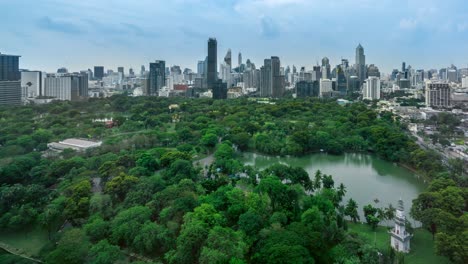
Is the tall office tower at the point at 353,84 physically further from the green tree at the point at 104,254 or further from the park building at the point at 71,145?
the green tree at the point at 104,254

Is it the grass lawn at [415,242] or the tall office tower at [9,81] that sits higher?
the tall office tower at [9,81]

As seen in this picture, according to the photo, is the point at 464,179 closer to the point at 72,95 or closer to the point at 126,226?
the point at 126,226

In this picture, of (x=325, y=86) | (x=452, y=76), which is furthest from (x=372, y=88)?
(x=452, y=76)

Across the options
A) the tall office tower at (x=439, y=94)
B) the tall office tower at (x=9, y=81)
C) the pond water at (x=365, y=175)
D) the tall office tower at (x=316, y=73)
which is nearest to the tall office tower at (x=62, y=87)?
the tall office tower at (x=9, y=81)

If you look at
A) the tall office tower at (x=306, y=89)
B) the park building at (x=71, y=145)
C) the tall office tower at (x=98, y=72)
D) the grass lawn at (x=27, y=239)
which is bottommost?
the grass lawn at (x=27, y=239)

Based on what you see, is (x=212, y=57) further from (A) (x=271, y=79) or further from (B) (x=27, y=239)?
(B) (x=27, y=239)

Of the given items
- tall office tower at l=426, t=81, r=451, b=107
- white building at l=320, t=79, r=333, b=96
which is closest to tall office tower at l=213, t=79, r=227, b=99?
white building at l=320, t=79, r=333, b=96
